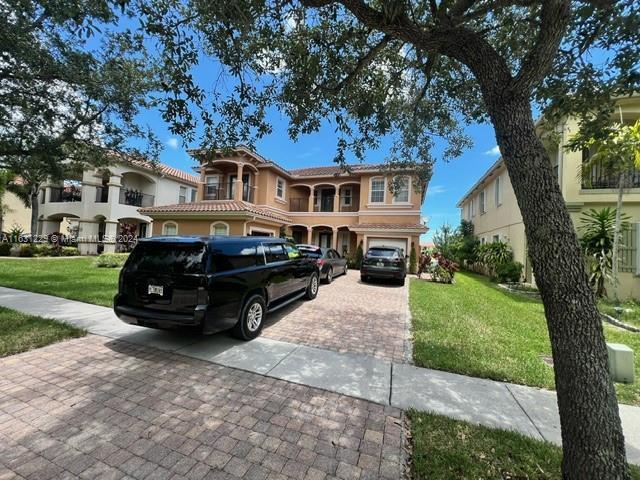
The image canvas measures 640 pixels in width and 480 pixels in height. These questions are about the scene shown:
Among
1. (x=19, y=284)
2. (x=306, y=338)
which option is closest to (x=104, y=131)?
(x=19, y=284)

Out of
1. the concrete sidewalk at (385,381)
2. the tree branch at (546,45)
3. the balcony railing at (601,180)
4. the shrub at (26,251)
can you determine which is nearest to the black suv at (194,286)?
the concrete sidewalk at (385,381)

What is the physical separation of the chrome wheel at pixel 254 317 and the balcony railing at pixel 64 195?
1085 inches

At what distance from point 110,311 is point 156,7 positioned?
6.55 m

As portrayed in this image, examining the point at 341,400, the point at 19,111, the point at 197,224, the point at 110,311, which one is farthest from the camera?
the point at 197,224

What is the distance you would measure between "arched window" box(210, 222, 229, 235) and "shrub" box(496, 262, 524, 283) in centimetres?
1494

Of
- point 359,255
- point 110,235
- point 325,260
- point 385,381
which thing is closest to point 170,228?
point 110,235

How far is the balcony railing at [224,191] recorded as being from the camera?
19484 millimetres

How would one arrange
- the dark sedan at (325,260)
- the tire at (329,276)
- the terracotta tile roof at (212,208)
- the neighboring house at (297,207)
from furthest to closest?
the neighboring house at (297,207) → the terracotta tile roof at (212,208) → the tire at (329,276) → the dark sedan at (325,260)

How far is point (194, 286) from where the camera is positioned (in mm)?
4355

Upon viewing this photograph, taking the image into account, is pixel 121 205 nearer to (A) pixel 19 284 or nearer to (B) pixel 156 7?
(A) pixel 19 284

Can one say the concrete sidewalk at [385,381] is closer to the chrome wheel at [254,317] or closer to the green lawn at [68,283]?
the chrome wheel at [254,317]

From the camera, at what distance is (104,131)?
921 centimetres

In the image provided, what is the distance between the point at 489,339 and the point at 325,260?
730cm

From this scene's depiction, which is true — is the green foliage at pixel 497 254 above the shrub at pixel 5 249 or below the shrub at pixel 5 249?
above
